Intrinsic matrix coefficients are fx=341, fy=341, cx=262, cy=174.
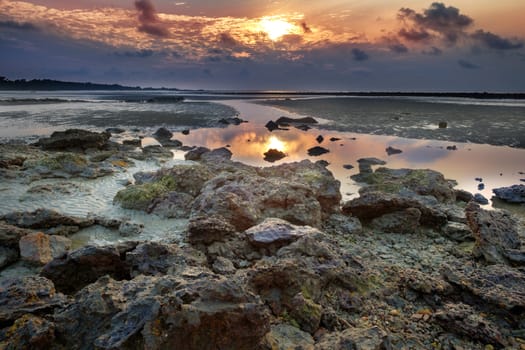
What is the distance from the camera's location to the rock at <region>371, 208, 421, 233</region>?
9805 mm

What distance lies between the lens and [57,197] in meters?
11.5

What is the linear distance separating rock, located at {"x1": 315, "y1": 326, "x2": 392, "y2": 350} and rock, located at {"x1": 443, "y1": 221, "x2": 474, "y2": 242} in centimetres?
627

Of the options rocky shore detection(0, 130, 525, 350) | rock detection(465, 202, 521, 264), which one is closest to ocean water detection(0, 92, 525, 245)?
rocky shore detection(0, 130, 525, 350)

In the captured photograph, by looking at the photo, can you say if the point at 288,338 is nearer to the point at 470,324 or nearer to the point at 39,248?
the point at 470,324

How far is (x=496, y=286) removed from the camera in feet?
20.2

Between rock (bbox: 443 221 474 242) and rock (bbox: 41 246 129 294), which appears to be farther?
rock (bbox: 443 221 474 242)

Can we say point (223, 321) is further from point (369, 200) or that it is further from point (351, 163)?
point (351, 163)

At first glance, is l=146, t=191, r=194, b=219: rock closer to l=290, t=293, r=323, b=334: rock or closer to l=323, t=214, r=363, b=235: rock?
l=323, t=214, r=363, b=235: rock

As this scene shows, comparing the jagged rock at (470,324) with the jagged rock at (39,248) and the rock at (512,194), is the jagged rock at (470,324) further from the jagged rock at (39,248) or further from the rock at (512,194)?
the rock at (512,194)

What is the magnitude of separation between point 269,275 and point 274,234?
191cm

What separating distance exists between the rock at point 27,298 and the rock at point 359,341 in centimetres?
363

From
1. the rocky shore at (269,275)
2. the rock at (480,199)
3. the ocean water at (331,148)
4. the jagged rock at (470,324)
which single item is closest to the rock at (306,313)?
the rocky shore at (269,275)

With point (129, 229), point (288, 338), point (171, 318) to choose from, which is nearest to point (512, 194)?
point (288, 338)

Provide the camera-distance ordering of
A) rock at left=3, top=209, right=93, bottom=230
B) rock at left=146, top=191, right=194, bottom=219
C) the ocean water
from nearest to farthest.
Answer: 1. rock at left=3, top=209, right=93, bottom=230
2. rock at left=146, top=191, right=194, bottom=219
3. the ocean water
